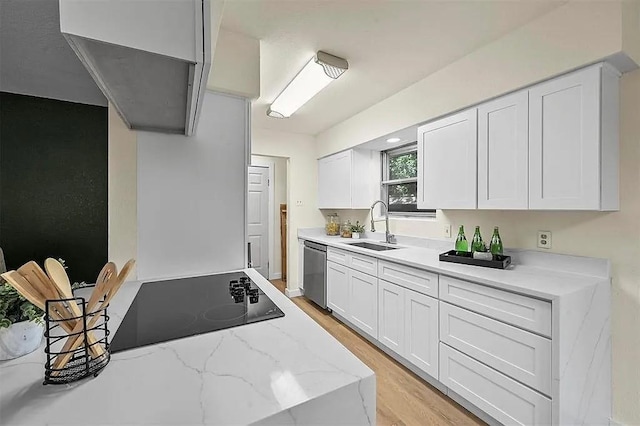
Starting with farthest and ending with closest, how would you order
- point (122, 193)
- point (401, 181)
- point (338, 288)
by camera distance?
point (401, 181) < point (338, 288) < point (122, 193)

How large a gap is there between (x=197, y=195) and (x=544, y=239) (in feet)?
7.13

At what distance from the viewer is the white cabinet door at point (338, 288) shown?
294 cm

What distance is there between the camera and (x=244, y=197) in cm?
161

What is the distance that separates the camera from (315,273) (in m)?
3.54

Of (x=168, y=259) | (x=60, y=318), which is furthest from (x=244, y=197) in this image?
(x=60, y=318)

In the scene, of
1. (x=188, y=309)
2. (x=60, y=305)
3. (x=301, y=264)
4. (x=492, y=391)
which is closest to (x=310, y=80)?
(x=188, y=309)

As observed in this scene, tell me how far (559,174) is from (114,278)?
2.07 m

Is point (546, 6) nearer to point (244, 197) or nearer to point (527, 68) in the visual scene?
point (527, 68)

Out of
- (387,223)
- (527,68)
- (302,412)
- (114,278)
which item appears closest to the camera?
(302,412)

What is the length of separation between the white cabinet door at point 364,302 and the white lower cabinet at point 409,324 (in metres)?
0.07

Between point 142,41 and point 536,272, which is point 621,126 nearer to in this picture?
point 536,272

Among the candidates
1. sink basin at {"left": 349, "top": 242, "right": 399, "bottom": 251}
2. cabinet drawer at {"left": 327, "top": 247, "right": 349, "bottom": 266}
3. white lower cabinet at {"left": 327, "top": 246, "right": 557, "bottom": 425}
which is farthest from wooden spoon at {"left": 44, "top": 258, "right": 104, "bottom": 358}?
sink basin at {"left": 349, "top": 242, "right": 399, "bottom": 251}

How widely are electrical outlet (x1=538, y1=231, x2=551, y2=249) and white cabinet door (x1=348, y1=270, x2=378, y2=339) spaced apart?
1212mm

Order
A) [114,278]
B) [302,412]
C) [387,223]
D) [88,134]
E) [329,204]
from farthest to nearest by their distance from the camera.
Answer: [329,204] < [387,223] < [88,134] < [114,278] < [302,412]
